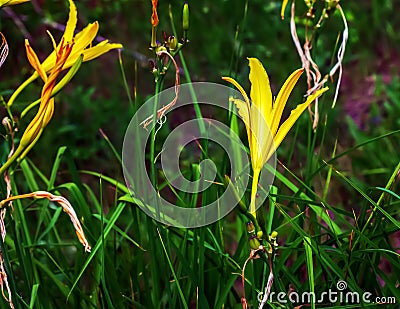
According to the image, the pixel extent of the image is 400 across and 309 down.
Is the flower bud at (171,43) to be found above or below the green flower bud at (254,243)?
above

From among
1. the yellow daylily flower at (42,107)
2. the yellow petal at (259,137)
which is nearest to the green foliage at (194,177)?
the yellow daylily flower at (42,107)

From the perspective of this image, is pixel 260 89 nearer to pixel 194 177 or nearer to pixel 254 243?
pixel 254 243

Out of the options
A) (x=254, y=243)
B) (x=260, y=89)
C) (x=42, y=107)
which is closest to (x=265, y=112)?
(x=260, y=89)

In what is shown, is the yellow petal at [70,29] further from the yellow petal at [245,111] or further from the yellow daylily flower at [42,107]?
the yellow petal at [245,111]

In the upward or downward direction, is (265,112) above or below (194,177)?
above

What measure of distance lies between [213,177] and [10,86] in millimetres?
2076

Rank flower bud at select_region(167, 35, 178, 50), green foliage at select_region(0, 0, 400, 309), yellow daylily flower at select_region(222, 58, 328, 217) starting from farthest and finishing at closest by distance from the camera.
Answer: green foliage at select_region(0, 0, 400, 309) < flower bud at select_region(167, 35, 178, 50) < yellow daylily flower at select_region(222, 58, 328, 217)

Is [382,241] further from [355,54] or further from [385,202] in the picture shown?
[355,54]

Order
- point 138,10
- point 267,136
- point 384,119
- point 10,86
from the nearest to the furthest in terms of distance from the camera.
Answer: point 267,136 < point 384,119 < point 10,86 < point 138,10

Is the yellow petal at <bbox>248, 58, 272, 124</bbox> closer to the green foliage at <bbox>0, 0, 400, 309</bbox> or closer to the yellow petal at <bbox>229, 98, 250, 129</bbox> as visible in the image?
the yellow petal at <bbox>229, 98, 250, 129</bbox>

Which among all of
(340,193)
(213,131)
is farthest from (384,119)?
(213,131)


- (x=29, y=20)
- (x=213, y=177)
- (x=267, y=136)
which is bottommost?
(x=213, y=177)

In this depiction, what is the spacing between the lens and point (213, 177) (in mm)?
1561

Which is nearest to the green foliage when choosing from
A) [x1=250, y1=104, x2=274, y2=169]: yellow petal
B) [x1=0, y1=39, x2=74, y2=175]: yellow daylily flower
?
[x1=0, y1=39, x2=74, y2=175]: yellow daylily flower
